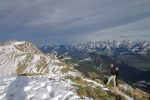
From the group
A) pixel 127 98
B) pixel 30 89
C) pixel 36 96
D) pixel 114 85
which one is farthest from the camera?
pixel 114 85

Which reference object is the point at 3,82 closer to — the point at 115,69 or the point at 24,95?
the point at 24,95

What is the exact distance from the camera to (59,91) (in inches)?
1162

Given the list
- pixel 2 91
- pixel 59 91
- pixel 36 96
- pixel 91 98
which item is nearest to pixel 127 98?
pixel 91 98

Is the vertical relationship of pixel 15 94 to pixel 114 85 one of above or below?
above

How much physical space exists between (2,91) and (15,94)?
2.36m

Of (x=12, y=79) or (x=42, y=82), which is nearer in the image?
(x=42, y=82)

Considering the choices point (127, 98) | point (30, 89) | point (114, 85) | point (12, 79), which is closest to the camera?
point (30, 89)

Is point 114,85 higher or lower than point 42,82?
lower

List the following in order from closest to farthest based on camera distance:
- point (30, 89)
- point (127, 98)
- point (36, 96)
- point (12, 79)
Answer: point (36, 96), point (30, 89), point (127, 98), point (12, 79)

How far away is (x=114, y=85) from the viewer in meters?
40.3

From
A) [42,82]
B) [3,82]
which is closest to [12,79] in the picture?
[3,82]

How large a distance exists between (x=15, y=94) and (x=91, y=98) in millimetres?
8392

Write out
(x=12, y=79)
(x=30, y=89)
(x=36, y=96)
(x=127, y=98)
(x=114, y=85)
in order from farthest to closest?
(x=114, y=85) < (x=12, y=79) < (x=127, y=98) < (x=30, y=89) < (x=36, y=96)

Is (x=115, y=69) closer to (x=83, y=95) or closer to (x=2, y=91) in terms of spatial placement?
(x=83, y=95)
